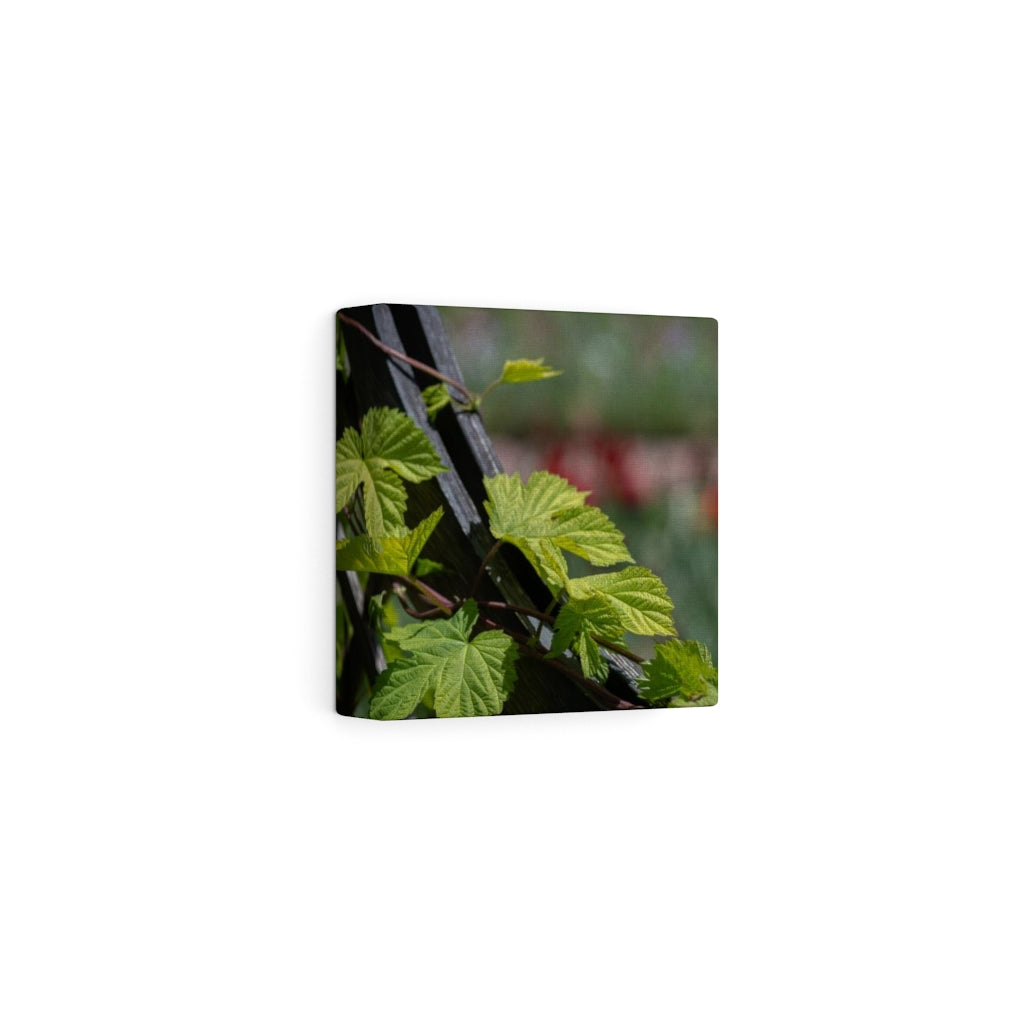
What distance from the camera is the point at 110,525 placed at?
2084mm

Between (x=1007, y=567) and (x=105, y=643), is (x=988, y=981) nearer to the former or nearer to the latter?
(x=1007, y=567)

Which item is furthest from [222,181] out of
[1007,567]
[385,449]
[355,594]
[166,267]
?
[1007,567]

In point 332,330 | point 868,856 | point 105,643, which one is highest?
point 332,330

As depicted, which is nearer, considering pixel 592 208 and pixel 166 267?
pixel 166 267

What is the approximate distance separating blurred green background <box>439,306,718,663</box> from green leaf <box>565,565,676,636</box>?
0.06ft

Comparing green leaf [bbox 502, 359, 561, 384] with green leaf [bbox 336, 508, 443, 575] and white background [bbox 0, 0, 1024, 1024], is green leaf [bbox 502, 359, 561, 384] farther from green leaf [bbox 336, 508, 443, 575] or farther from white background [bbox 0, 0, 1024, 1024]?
green leaf [bbox 336, 508, 443, 575]

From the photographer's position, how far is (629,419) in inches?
88.0

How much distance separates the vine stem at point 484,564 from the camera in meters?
2.15

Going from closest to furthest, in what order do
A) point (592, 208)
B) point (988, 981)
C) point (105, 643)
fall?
point (105, 643)
point (592, 208)
point (988, 981)

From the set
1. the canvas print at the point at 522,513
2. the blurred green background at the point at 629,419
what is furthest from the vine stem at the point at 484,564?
the blurred green background at the point at 629,419

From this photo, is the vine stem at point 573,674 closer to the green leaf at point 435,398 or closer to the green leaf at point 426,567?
the green leaf at point 426,567

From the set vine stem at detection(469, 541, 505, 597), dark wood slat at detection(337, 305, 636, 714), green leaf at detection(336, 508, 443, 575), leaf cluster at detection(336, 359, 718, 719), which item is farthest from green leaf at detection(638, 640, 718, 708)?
green leaf at detection(336, 508, 443, 575)

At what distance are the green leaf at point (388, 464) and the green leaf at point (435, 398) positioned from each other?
36mm

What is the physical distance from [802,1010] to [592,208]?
1.36 m
